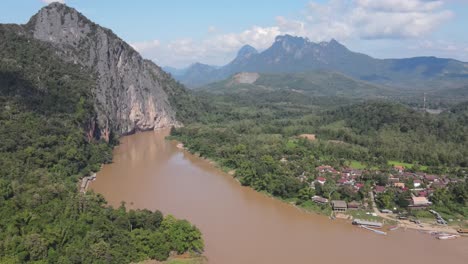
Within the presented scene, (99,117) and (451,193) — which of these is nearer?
(451,193)

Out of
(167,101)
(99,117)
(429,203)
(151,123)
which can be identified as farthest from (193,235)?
(167,101)

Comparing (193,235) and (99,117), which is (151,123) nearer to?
(99,117)

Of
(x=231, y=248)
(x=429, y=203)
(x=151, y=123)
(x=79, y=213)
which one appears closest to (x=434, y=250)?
(x=429, y=203)

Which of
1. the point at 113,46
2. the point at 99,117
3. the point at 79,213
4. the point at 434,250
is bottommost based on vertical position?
the point at 434,250

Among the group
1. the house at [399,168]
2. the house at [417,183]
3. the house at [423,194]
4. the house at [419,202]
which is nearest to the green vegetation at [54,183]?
the house at [419,202]

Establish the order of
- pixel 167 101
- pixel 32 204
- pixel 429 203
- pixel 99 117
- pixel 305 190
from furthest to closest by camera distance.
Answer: pixel 167 101, pixel 99 117, pixel 305 190, pixel 429 203, pixel 32 204

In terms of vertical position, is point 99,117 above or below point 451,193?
above

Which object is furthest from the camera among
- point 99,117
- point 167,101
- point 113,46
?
point 167,101
